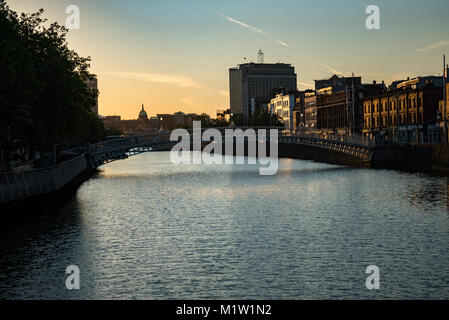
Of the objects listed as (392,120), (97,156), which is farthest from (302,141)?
(97,156)

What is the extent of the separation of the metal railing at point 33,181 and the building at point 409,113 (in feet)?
166

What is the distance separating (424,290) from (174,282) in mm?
7915

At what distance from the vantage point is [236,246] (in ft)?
103

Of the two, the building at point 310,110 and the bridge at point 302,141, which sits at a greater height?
the building at point 310,110

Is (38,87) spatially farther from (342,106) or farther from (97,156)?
(342,106)

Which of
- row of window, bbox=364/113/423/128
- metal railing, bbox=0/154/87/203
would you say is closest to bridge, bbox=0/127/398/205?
metal railing, bbox=0/154/87/203

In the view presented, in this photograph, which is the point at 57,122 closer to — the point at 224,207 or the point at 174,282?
the point at 224,207

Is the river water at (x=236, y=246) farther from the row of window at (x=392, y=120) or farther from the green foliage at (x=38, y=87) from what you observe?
the row of window at (x=392, y=120)

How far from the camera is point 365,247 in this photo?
30562mm

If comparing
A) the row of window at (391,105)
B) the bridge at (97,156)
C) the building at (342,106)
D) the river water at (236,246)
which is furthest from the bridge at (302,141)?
the river water at (236,246)

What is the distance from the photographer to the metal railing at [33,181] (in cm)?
4534

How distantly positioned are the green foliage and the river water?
22.1ft

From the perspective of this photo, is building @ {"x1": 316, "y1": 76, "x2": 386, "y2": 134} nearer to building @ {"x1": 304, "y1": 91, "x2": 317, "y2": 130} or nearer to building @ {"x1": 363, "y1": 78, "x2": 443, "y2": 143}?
building @ {"x1": 304, "y1": 91, "x2": 317, "y2": 130}

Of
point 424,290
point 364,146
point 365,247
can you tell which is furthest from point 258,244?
point 364,146
